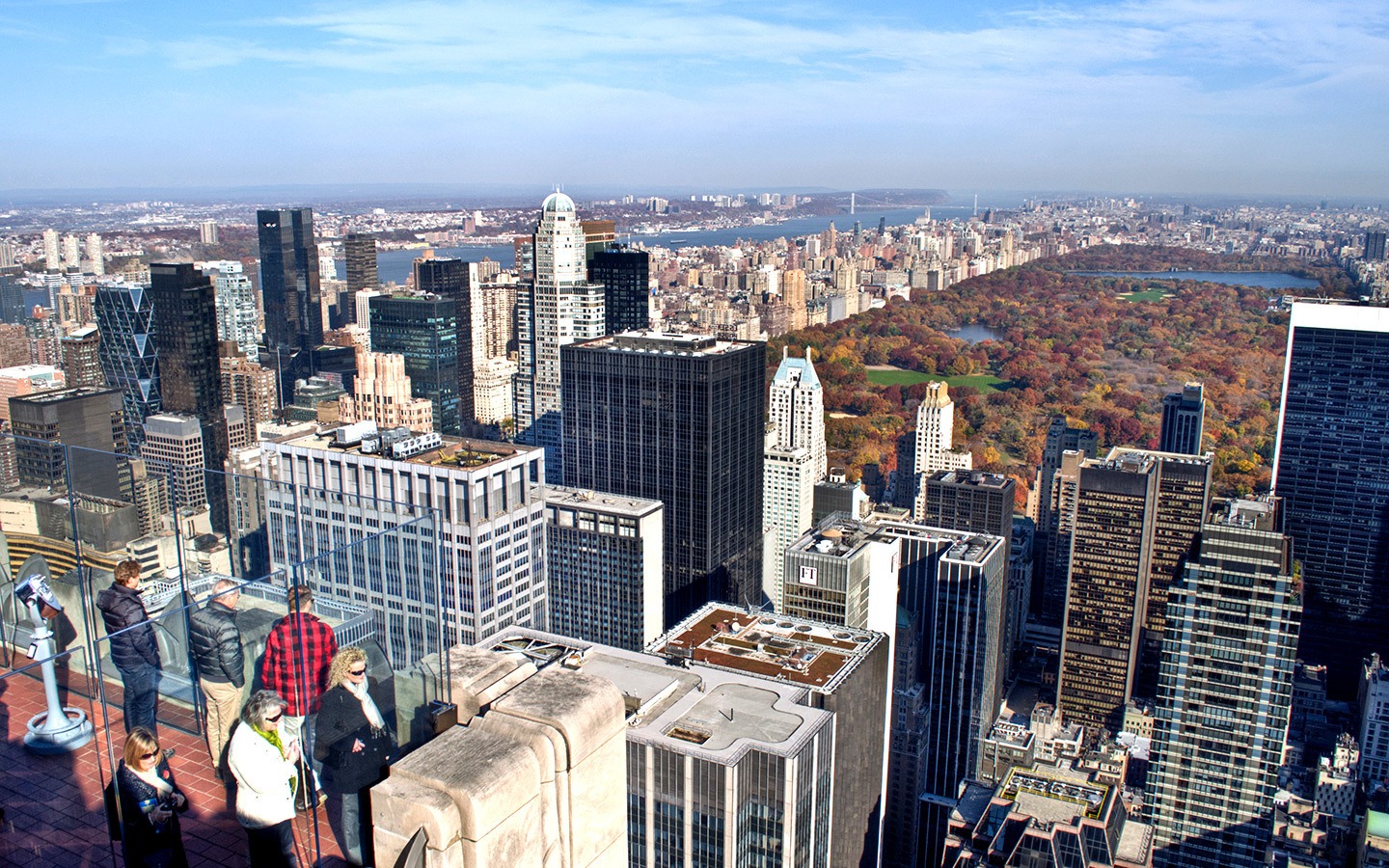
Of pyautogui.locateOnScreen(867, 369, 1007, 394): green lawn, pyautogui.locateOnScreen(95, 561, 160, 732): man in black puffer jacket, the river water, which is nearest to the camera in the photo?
pyautogui.locateOnScreen(95, 561, 160, 732): man in black puffer jacket

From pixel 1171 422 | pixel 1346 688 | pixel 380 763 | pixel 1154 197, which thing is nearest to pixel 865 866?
pixel 380 763

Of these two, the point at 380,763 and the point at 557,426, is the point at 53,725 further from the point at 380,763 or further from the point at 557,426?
the point at 557,426

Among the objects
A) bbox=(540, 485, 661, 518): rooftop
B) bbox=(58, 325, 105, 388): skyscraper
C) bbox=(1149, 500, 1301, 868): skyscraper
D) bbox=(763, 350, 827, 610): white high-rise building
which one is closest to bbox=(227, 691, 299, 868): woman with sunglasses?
bbox=(1149, 500, 1301, 868): skyscraper

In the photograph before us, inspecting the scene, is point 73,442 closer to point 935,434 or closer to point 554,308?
point 554,308

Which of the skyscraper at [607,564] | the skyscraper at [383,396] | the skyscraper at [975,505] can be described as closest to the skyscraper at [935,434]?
the skyscraper at [975,505]

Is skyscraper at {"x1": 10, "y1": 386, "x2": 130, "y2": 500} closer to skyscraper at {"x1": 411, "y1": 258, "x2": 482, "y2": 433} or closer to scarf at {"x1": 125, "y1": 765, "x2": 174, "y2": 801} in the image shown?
scarf at {"x1": 125, "y1": 765, "x2": 174, "y2": 801}

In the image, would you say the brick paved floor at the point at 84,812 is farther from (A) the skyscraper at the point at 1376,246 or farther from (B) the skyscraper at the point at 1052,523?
(A) the skyscraper at the point at 1376,246
